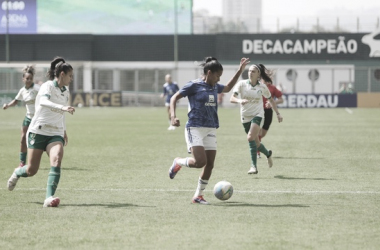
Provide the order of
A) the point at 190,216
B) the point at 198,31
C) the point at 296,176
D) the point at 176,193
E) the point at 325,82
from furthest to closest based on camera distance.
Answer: the point at 198,31
the point at 325,82
the point at 296,176
the point at 176,193
the point at 190,216

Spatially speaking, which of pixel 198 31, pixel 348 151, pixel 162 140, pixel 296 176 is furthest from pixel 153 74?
pixel 296 176

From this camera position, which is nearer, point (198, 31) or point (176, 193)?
point (176, 193)

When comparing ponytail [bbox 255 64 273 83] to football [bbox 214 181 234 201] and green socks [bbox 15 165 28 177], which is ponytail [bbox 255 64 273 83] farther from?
A: green socks [bbox 15 165 28 177]

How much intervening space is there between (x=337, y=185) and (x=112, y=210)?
4269 mm

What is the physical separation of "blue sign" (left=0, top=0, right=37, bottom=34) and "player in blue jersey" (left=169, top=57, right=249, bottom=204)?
59.4m

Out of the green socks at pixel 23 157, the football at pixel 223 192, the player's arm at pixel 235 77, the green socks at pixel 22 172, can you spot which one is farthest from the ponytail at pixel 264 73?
the green socks at pixel 22 172

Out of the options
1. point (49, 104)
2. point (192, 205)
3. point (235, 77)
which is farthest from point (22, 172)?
point (235, 77)

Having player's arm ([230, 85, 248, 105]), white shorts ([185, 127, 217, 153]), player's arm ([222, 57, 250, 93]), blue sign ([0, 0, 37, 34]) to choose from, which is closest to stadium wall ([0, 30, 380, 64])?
blue sign ([0, 0, 37, 34])

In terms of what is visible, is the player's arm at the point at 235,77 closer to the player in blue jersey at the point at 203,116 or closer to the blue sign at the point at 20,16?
the player in blue jersey at the point at 203,116

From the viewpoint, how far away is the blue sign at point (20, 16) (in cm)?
6881

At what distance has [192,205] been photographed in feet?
34.4

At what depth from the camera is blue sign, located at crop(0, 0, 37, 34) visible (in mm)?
68812

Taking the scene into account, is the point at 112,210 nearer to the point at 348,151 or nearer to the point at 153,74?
the point at 348,151

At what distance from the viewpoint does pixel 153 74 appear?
61.9 meters
